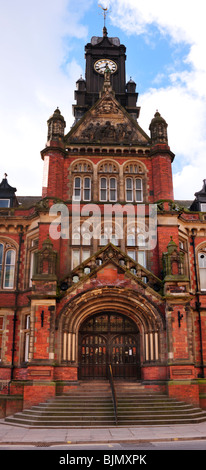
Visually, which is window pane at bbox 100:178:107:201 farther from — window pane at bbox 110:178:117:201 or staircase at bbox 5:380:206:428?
staircase at bbox 5:380:206:428

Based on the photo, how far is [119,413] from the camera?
53.1 feet

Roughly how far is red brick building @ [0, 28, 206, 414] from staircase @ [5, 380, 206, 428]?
0.74 m

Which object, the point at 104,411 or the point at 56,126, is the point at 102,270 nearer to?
the point at 104,411

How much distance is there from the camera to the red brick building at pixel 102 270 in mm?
18875

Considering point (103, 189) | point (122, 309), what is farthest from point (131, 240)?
point (122, 309)

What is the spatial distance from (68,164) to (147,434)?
Result: 52.4ft

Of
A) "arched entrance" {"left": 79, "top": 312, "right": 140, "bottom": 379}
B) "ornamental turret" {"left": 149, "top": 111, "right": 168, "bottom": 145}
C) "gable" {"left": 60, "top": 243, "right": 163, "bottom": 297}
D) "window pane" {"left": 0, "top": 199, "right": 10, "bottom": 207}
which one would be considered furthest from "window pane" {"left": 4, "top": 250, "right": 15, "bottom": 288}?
"ornamental turret" {"left": 149, "top": 111, "right": 168, "bottom": 145}

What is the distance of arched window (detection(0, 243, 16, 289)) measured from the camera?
23.7 m

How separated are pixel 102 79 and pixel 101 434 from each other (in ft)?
103

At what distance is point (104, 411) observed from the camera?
16.4 m

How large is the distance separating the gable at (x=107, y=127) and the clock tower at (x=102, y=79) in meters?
9.36

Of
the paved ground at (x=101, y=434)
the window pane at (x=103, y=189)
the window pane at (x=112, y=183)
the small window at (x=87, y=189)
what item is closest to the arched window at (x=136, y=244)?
the window pane at (x=103, y=189)
